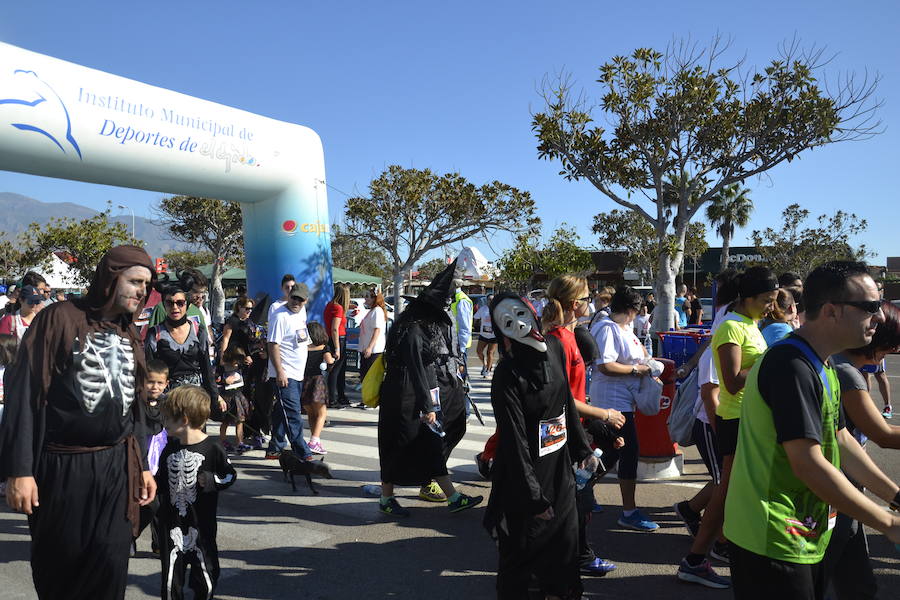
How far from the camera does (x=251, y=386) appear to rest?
319 inches

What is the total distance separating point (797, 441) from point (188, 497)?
2944 mm

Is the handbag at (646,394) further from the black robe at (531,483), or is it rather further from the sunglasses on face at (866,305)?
the sunglasses on face at (866,305)

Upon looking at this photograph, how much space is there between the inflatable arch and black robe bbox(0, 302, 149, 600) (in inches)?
307

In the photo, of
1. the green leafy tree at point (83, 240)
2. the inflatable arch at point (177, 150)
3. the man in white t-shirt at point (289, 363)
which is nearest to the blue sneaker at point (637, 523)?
the man in white t-shirt at point (289, 363)

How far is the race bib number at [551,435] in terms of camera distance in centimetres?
342

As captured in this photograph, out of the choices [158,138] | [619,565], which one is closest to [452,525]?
[619,565]

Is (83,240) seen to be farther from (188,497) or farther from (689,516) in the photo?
(689,516)

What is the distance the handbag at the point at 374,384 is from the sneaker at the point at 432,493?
879 mm

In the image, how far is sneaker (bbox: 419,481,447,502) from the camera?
5961mm

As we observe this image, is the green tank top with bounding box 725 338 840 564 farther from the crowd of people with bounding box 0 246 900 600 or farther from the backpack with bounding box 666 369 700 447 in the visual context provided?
the backpack with bounding box 666 369 700 447

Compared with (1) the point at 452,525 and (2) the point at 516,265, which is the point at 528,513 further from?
(2) the point at 516,265

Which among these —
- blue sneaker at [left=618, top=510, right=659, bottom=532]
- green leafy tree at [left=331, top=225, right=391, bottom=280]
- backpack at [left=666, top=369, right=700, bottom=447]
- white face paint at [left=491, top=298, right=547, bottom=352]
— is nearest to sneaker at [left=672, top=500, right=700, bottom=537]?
blue sneaker at [left=618, top=510, right=659, bottom=532]

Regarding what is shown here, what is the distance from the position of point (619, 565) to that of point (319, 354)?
14.2 ft

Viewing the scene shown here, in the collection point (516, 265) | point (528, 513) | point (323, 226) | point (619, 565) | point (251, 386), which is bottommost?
point (619, 565)
